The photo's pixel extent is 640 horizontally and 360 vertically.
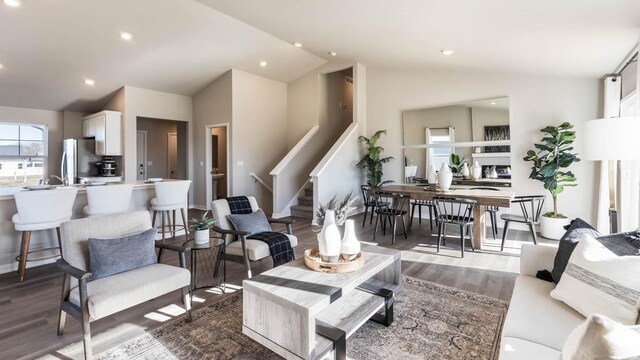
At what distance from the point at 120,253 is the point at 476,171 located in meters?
5.57

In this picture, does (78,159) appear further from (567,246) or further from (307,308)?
(567,246)

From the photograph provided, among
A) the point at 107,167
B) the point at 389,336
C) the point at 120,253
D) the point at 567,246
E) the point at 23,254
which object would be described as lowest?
the point at 389,336

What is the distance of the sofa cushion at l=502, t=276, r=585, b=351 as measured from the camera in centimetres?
147

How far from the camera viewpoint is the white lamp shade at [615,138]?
2.03 m

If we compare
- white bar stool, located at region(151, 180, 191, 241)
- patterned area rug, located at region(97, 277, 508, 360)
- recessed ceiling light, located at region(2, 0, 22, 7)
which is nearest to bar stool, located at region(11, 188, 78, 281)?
white bar stool, located at region(151, 180, 191, 241)

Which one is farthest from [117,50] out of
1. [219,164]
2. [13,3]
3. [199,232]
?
[219,164]

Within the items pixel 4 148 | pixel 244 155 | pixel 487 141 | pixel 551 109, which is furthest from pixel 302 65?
pixel 4 148

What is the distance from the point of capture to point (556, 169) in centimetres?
475

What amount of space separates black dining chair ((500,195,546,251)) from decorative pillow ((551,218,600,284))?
2.23 meters

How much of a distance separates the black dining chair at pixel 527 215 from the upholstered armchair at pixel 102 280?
3886 millimetres

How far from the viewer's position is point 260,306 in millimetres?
1867

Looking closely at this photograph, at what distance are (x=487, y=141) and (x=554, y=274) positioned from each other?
4.19m

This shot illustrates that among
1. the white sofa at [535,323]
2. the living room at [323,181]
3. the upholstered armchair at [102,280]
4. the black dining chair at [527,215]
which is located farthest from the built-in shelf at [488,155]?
the upholstered armchair at [102,280]

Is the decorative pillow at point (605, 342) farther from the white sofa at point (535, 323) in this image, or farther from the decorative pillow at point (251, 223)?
the decorative pillow at point (251, 223)
